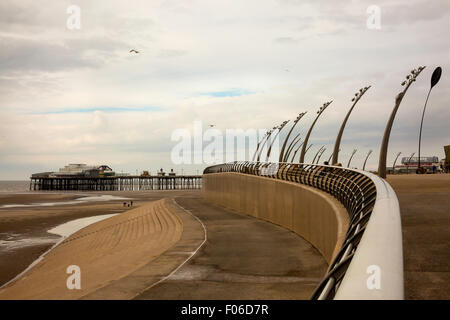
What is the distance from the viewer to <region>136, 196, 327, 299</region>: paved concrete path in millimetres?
9711

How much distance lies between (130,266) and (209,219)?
10.8m

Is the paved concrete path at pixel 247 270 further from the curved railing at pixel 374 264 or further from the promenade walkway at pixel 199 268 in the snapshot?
the curved railing at pixel 374 264

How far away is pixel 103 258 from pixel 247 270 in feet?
27.1

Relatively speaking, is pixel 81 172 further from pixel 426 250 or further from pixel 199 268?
pixel 426 250

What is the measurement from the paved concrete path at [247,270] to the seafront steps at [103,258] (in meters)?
0.74

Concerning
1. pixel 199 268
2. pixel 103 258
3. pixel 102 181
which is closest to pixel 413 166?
pixel 102 181

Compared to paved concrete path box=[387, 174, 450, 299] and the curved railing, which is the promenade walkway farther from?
the curved railing

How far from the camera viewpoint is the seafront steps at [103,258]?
11883 mm

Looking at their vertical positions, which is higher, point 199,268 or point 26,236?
point 199,268

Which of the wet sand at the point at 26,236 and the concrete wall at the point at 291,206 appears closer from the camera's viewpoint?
the concrete wall at the point at 291,206

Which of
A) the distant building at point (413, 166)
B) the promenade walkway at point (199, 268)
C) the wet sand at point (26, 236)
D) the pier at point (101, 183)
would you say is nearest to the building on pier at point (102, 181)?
the pier at point (101, 183)

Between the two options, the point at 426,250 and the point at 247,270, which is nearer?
the point at 426,250

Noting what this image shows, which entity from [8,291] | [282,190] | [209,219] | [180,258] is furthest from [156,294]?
[209,219]

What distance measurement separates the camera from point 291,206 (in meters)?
20.2
